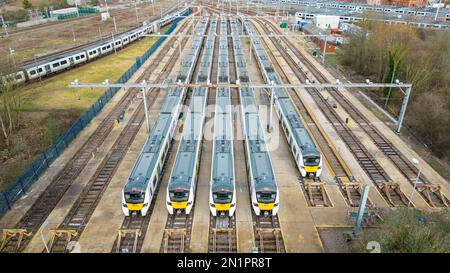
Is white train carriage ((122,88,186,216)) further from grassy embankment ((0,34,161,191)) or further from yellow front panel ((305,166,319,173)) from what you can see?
grassy embankment ((0,34,161,191))

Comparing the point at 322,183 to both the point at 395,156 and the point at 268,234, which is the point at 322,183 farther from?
the point at 395,156

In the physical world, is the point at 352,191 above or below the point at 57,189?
above

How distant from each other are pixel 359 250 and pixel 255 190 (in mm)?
7193

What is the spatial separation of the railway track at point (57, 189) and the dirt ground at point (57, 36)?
33.1 meters

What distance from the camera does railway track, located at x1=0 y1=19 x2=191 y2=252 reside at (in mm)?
20203

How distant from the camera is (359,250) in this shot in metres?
18.1

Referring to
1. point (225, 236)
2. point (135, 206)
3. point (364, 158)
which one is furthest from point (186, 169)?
point (364, 158)

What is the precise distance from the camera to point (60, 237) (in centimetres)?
2048

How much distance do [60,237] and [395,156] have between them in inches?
1164

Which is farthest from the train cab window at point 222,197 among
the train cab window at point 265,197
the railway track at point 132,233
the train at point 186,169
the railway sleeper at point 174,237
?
the railway track at point 132,233

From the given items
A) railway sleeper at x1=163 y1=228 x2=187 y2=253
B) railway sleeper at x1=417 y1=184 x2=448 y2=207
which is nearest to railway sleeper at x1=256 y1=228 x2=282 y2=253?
railway sleeper at x1=163 y1=228 x2=187 y2=253

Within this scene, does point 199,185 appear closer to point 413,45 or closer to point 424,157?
point 424,157

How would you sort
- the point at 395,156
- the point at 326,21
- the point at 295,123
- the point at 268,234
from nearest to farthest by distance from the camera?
1. the point at 268,234
2. the point at 395,156
3. the point at 295,123
4. the point at 326,21

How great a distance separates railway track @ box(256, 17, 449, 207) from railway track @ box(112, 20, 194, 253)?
21.6 meters
